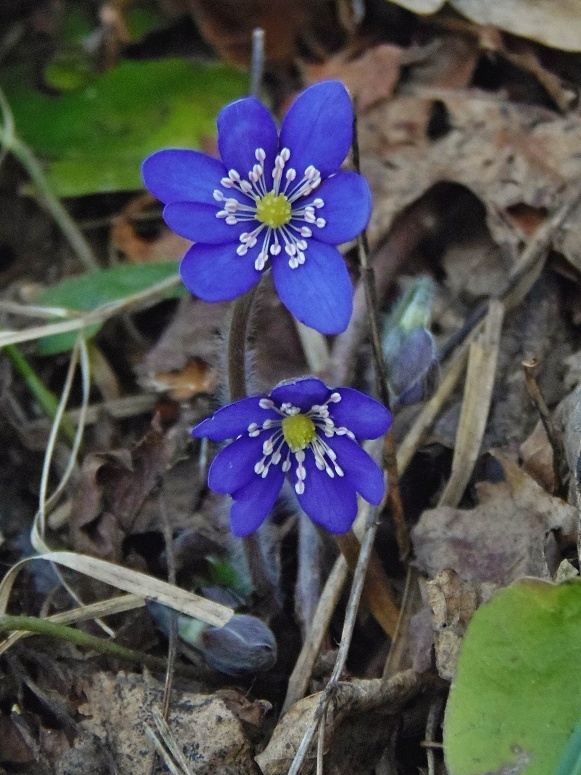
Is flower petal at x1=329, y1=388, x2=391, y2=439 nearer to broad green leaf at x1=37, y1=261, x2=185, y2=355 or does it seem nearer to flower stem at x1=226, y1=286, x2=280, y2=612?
flower stem at x1=226, y1=286, x2=280, y2=612

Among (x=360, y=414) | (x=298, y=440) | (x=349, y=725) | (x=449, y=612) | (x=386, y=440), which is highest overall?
(x=360, y=414)

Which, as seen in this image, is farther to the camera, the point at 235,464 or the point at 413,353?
the point at 413,353

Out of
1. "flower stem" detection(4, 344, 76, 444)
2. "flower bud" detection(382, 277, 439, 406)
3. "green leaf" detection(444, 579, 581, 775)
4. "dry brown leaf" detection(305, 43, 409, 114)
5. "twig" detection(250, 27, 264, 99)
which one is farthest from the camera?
"dry brown leaf" detection(305, 43, 409, 114)

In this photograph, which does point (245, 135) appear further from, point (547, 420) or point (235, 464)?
point (547, 420)

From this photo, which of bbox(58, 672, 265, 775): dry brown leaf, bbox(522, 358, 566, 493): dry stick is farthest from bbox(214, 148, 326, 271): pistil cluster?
bbox(58, 672, 265, 775): dry brown leaf

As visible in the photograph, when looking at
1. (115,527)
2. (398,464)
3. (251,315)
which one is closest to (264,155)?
(251,315)

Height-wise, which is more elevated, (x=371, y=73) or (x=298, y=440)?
(x=371, y=73)

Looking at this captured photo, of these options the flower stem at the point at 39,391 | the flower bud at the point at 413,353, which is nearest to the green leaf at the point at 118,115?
the flower stem at the point at 39,391

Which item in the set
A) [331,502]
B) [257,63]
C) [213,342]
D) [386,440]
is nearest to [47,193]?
[257,63]
